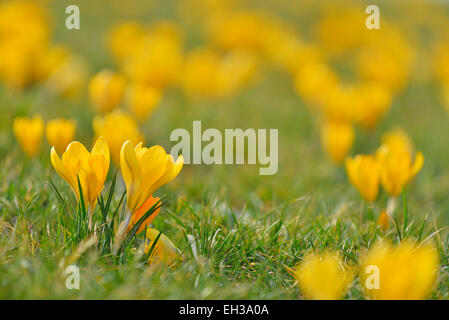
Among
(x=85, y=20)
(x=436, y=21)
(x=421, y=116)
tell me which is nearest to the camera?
(x=421, y=116)

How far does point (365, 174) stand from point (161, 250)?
1046 mm

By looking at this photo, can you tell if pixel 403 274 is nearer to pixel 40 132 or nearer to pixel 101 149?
pixel 101 149

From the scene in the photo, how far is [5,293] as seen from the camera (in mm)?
1453

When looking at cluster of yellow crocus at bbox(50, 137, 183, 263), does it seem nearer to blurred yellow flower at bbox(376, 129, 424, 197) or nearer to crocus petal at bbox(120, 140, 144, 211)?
crocus petal at bbox(120, 140, 144, 211)

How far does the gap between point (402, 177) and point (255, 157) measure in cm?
153

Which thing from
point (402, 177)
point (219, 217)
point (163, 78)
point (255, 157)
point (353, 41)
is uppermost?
point (353, 41)

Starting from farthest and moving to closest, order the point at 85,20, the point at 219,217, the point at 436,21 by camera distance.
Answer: the point at 436,21, the point at 85,20, the point at 219,217

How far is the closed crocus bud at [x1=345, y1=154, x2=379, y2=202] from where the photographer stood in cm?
229

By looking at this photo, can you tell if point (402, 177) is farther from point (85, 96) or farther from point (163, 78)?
point (85, 96)

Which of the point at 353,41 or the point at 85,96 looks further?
the point at 353,41

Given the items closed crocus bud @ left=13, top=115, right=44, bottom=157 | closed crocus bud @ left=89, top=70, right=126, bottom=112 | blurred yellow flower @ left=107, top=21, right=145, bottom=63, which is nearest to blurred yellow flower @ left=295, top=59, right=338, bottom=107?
blurred yellow flower @ left=107, top=21, right=145, bottom=63

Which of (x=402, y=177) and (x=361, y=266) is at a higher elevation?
(x=402, y=177)

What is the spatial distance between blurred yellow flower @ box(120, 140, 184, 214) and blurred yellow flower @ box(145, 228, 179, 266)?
13cm

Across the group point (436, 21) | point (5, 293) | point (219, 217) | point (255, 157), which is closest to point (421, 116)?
Result: point (255, 157)
